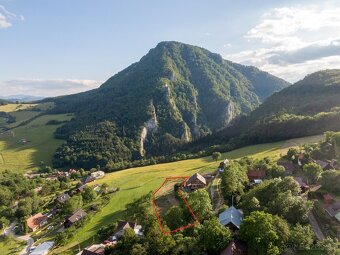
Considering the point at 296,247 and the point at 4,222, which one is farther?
the point at 4,222

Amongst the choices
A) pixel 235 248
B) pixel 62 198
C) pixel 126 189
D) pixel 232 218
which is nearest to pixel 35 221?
pixel 62 198

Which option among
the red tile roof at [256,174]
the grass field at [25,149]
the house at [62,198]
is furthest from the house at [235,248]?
the grass field at [25,149]

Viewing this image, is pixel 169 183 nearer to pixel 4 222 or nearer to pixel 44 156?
pixel 4 222

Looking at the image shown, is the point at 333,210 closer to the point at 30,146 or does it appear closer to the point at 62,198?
the point at 62,198

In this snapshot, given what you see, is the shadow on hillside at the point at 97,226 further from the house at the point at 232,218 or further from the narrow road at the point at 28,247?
the house at the point at 232,218

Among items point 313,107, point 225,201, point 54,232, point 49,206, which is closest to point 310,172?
point 225,201

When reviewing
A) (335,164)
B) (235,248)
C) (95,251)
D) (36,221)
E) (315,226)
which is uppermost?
(335,164)
